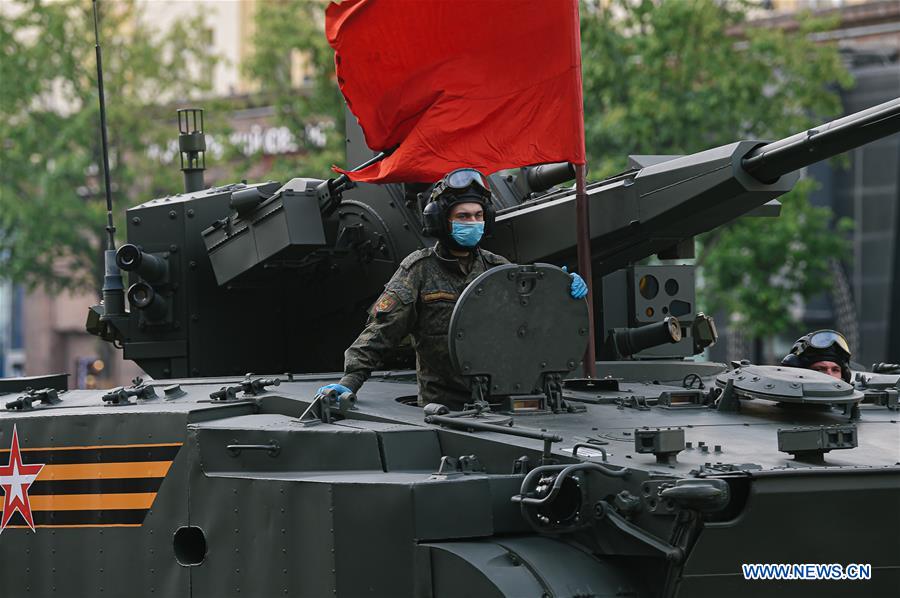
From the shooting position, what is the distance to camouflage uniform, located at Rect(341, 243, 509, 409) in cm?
920

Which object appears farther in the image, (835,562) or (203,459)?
(203,459)

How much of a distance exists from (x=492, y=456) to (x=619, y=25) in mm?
22848

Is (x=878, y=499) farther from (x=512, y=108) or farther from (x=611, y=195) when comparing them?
(x=512, y=108)

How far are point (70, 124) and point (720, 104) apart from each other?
515 inches

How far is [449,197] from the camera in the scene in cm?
933

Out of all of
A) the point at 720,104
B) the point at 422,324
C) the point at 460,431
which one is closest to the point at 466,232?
the point at 422,324

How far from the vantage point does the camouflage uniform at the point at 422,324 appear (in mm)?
9195

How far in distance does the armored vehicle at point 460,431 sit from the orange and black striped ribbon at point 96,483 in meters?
0.01

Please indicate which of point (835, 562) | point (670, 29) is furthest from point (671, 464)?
point (670, 29)

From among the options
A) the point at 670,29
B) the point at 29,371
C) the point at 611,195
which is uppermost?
the point at 670,29

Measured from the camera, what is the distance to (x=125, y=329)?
11625 millimetres

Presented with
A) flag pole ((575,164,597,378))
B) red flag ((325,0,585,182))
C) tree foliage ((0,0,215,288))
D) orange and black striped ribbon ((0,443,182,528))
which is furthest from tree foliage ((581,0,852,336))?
orange and black striped ribbon ((0,443,182,528))

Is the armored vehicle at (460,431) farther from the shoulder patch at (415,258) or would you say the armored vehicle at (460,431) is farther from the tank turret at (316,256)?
the shoulder patch at (415,258)

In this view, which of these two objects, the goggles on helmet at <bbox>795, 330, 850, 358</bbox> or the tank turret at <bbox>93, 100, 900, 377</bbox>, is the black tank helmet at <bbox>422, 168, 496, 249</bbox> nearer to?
the tank turret at <bbox>93, 100, 900, 377</bbox>
